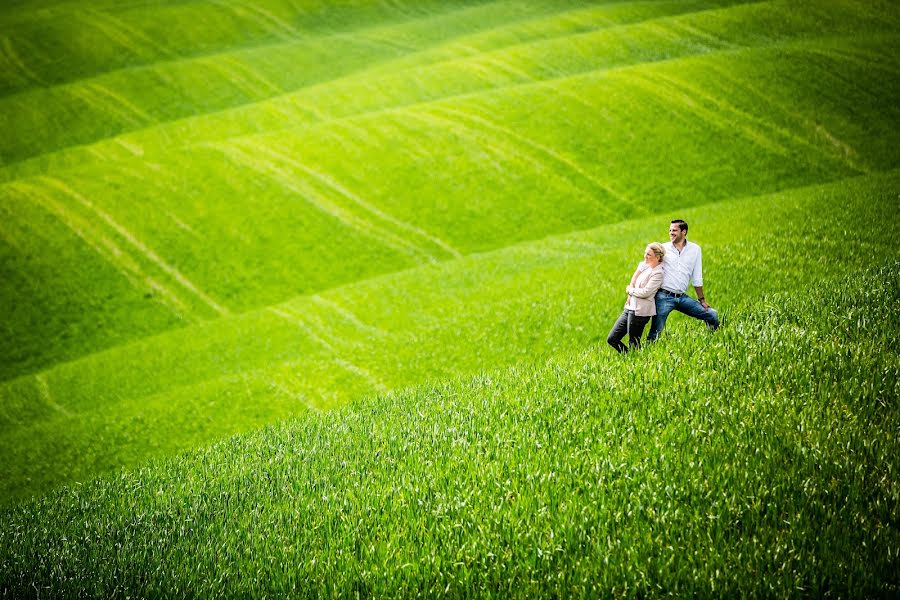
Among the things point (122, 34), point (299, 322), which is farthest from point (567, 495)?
point (122, 34)

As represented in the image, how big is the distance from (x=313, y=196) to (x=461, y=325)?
82.3 ft

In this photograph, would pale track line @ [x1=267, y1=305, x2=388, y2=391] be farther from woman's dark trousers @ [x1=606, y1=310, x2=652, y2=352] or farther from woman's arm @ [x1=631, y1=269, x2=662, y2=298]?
woman's arm @ [x1=631, y1=269, x2=662, y2=298]

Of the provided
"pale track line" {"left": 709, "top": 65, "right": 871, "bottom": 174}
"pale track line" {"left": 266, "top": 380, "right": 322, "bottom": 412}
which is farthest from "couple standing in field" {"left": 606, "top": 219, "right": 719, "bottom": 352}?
"pale track line" {"left": 709, "top": 65, "right": 871, "bottom": 174}

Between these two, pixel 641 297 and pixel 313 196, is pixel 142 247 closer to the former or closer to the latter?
pixel 313 196

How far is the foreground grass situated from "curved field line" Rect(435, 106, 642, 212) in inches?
1227

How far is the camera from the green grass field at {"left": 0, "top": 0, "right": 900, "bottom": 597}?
7.44 metres

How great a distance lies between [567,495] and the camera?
8.00 meters

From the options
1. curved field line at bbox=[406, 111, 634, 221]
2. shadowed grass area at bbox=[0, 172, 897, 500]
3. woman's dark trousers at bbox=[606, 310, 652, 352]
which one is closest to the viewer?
woman's dark trousers at bbox=[606, 310, 652, 352]

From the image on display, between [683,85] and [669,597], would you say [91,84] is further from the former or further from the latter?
[669,597]

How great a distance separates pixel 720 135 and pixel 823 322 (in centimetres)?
3913

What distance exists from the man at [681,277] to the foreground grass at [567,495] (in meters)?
0.59

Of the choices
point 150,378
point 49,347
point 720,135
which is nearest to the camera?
point 150,378

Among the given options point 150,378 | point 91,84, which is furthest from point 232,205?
point 91,84

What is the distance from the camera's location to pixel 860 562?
242 inches
